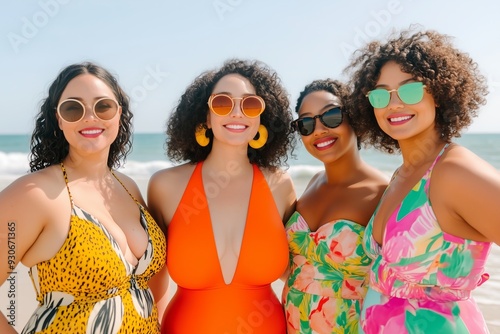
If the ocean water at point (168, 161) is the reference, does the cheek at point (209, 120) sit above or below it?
above

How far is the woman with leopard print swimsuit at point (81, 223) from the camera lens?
2.68m

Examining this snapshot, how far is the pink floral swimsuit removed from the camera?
257 centimetres

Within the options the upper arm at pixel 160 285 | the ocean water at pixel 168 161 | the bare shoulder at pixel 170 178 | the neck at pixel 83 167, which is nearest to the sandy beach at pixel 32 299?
the upper arm at pixel 160 285

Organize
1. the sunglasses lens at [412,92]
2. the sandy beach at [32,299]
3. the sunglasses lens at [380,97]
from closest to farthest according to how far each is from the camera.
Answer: the sunglasses lens at [412,92] < the sunglasses lens at [380,97] < the sandy beach at [32,299]

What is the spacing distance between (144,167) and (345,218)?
2384cm

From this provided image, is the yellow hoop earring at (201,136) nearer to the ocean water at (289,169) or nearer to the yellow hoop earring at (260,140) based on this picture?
the yellow hoop earring at (260,140)

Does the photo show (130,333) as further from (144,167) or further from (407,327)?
(144,167)

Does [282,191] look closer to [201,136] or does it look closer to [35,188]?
[201,136]

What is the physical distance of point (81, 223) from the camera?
2775mm

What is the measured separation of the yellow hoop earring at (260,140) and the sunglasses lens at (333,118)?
0.52 metres

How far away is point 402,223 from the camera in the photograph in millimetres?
2717

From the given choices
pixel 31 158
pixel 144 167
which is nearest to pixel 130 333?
pixel 31 158

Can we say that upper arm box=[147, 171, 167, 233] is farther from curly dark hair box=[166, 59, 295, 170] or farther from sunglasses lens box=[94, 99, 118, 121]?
sunglasses lens box=[94, 99, 118, 121]

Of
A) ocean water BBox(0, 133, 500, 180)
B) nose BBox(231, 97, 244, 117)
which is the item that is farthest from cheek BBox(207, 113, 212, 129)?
ocean water BBox(0, 133, 500, 180)
